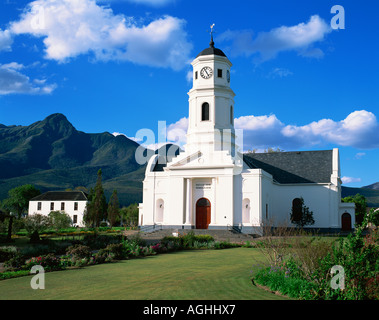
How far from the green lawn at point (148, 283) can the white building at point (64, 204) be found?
6352cm

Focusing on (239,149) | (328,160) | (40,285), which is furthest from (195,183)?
(40,285)

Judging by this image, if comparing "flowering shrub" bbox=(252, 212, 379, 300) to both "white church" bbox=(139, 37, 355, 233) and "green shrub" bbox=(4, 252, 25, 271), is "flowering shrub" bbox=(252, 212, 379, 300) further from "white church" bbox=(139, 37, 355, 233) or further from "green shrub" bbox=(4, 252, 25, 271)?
"white church" bbox=(139, 37, 355, 233)

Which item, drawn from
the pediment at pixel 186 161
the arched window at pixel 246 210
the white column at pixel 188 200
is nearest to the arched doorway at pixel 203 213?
the white column at pixel 188 200

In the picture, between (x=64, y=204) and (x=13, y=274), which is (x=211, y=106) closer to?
(x=13, y=274)

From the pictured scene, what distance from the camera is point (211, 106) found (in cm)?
4312

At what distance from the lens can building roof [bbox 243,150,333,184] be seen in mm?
47812

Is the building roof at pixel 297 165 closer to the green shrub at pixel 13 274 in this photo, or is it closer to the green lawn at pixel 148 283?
the green lawn at pixel 148 283

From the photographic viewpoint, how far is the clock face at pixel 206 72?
1711 inches

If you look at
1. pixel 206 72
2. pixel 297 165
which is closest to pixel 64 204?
pixel 206 72

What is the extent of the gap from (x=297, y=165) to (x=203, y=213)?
1494 cm

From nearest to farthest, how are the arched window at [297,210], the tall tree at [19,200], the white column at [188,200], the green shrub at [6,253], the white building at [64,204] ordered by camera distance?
1. the green shrub at [6,253]
2. the white column at [188,200]
3. the arched window at [297,210]
4. the white building at [64,204]
5. the tall tree at [19,200]

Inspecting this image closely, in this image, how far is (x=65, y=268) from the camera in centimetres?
1772

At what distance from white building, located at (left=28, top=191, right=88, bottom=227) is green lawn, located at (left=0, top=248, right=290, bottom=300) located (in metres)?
63.5
